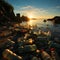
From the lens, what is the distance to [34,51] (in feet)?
40.5

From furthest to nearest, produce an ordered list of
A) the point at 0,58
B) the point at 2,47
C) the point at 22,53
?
1. the point at 2,47
2. the point at 22,53
3. the point at 0,58

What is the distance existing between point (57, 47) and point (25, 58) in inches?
177

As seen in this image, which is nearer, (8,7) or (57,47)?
(57,47)

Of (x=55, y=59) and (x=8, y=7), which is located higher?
(x=8, y=7)

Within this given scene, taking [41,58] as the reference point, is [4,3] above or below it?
above

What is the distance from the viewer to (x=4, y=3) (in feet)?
218

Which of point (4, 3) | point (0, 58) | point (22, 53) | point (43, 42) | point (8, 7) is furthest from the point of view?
point (8, 7)

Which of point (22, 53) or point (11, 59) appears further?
point (22, 53)

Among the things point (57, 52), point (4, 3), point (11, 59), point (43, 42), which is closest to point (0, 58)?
point (11, 59)

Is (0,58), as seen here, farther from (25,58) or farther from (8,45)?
(8,45)

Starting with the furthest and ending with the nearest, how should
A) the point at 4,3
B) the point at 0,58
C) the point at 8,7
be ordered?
the point at 8,7, the point at 4,3, the point at 0,58

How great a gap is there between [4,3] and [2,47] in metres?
56.3

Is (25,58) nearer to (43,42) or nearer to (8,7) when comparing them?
(43,42)

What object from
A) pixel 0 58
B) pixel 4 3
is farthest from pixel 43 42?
pixel 4 3
